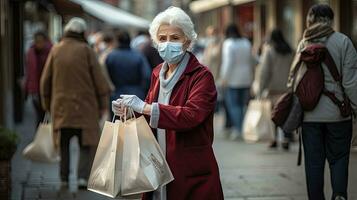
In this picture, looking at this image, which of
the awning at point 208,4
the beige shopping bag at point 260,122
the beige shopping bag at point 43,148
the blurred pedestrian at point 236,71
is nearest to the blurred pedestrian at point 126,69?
the beige shopping bag at point 43,148

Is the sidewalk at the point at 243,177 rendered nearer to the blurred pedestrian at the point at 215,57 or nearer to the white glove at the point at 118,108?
the blurred pedestrian at the point at 215,57

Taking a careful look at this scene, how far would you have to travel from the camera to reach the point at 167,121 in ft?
15.0

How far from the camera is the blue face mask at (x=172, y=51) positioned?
188 inches

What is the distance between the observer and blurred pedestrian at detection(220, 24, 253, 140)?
13508 millimetres

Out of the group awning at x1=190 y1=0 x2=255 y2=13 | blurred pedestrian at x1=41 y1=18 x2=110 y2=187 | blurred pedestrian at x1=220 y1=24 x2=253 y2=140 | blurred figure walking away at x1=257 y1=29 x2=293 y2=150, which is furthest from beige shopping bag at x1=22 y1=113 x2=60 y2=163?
awning at x1=190 y1=0 x2=255 y2=13

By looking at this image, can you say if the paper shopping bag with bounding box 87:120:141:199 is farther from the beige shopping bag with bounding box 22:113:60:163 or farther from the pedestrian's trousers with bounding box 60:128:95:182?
the beige shopping bag with bounding box 22:113:60:163

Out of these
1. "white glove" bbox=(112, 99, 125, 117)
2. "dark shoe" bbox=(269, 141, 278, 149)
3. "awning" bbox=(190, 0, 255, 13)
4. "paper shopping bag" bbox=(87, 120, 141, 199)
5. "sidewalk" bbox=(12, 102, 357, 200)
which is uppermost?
"awning" bbox=(190, 0, 255, 13)

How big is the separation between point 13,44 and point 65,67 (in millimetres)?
8757

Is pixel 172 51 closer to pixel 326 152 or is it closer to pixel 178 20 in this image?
pixel 178 20

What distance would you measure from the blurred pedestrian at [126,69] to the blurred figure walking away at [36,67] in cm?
154

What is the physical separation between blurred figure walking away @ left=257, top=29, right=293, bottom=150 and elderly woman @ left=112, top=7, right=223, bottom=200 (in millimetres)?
7145

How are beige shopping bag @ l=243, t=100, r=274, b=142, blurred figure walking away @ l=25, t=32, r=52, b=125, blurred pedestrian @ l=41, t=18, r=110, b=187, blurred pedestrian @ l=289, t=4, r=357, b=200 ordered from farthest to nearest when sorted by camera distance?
1. beige shopping bag @ l=243, t=100, r=274, b=142
2. blurred figure walking away @ l=25, t=32, r=52, b=125
3. blurred pedestrian @ l=41, t=18, r=110, b=187
4. blurred pedestrian @ l=289, t=4, r=357, b=200

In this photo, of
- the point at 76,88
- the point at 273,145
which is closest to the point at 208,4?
the point at 273,145

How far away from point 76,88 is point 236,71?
532 centimetres
